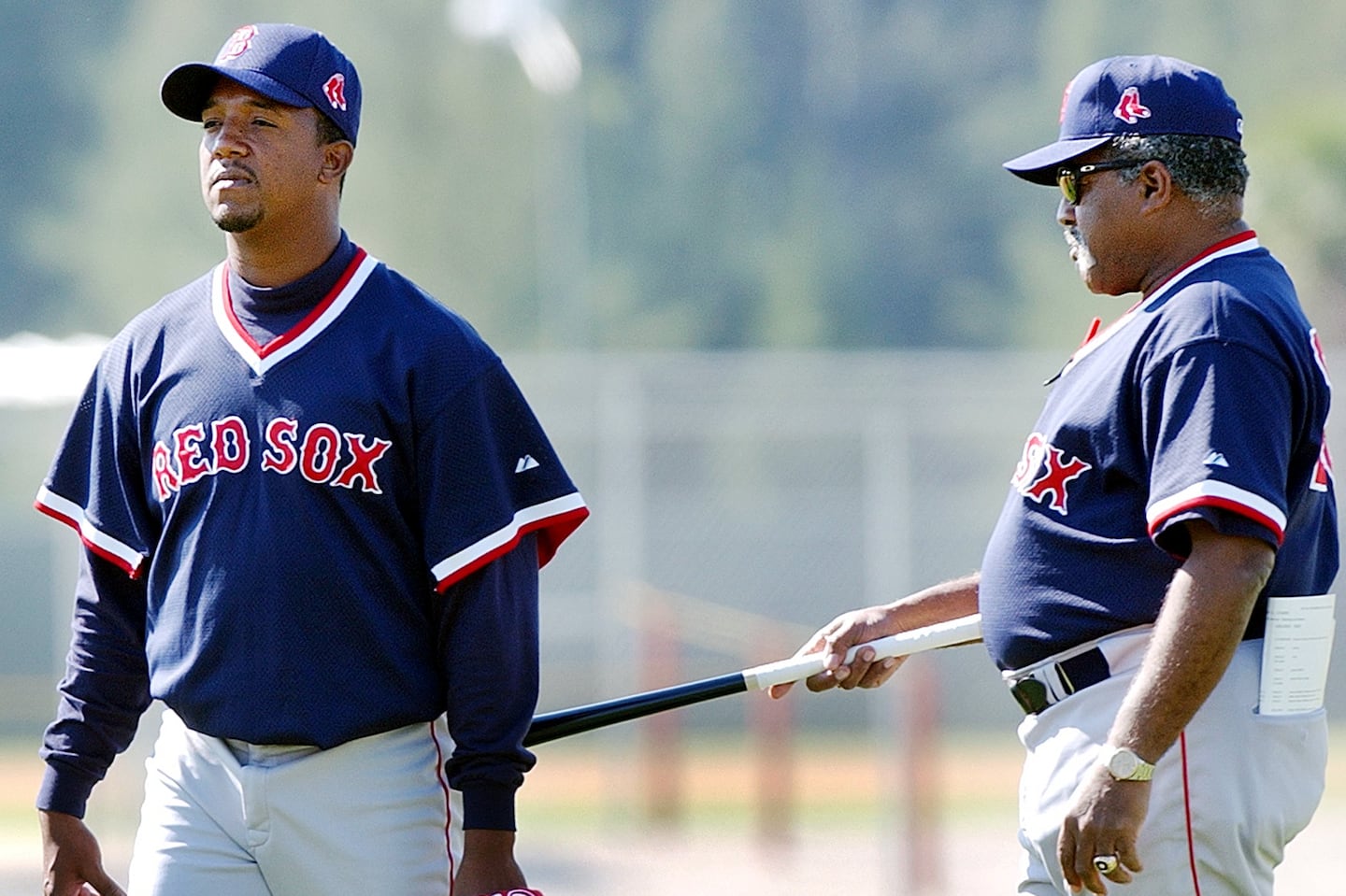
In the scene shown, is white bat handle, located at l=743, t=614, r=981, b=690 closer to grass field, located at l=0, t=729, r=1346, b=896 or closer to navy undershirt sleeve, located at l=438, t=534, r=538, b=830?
navy undershirt sleeve, located at l=438, t=534, r=538, b=830

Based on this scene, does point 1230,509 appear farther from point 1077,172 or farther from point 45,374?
point 45,374

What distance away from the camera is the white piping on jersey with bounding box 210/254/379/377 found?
11.2 ft

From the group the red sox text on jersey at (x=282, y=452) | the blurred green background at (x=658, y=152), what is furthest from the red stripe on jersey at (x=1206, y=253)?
the blurred green background at (x=658, y=152)

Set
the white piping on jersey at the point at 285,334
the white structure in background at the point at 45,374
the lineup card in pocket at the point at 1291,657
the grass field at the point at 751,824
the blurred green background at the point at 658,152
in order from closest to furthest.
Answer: the lineup card in pocket at the point at 1291,657 < the white piping on jersey at the point at 285,334 < the grass field at the point at 751,824 < the white structure in background at the point at 45,374 < the blurred green background at the point at 658,152

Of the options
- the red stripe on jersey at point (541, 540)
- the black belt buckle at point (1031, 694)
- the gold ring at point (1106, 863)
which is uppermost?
the red stripe on jersey at point (541, 540)

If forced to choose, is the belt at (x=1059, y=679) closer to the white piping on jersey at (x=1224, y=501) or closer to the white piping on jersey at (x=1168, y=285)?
the white piping on jersey at (x=1224, y=501)

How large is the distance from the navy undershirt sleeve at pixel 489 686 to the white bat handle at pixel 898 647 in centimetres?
52

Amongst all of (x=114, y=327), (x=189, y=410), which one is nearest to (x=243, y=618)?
(x=189, y=410)

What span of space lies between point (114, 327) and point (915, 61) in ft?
37.5

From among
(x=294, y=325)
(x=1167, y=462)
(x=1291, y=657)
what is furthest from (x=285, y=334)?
(x=1291, y=657)

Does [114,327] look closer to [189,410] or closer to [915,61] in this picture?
[915,61]

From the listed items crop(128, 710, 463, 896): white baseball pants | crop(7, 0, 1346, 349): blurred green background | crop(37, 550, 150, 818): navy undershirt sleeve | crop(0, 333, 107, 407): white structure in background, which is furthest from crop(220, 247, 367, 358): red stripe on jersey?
crop(7, 0, 1346, 349): blurred green background

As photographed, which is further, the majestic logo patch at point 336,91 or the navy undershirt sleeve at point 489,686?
the majestic logo patch at point 336,91

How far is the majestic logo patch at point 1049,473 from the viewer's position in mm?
3252
